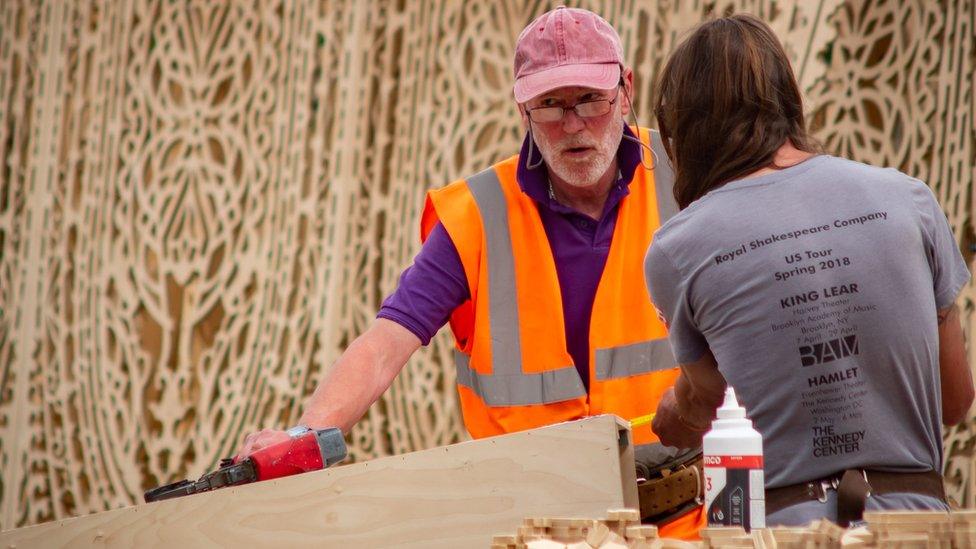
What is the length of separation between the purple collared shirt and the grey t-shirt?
36.9 inches

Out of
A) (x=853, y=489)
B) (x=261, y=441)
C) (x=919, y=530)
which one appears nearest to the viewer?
(x=919, y=530)

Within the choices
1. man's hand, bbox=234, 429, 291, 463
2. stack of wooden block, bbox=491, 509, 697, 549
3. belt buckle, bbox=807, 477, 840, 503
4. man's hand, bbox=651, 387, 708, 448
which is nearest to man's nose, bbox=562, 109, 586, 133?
man's hand, bbox=651, 387, 708, 448

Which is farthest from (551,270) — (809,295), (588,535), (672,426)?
(588,535)

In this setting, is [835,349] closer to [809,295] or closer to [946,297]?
[809,295]

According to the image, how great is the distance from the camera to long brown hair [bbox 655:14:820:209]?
1849mm

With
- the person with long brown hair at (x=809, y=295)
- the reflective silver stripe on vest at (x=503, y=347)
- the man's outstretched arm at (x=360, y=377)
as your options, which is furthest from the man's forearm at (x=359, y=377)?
the person with long brown hair at (x=809, y=295)

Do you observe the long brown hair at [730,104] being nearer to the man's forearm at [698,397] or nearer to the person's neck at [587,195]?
Result: the man's forearm at [698,397]

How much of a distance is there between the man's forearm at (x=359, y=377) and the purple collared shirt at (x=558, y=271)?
5 cm

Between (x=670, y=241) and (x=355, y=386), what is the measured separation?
1.01 meters

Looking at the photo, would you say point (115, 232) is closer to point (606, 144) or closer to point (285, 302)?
point (285, 302)

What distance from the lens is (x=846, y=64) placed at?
4203 millimetres

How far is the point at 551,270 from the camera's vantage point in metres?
2.77

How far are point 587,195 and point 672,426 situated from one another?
91 cm

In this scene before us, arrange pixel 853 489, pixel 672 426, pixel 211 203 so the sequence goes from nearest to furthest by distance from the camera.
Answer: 1. pixel 853 489
2. pixel 672 426
3. pixel 211 203
